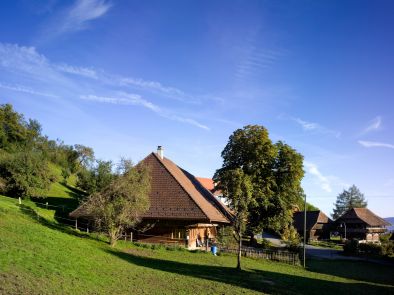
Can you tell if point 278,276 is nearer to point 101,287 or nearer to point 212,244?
point 212,244

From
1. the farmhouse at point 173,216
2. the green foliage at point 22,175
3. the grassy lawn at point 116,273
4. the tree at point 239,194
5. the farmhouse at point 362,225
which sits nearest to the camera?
the grassy lawn at point 116,273

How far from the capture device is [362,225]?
258ft

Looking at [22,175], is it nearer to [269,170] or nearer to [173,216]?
[173,216]

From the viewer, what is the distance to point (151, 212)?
3594cm

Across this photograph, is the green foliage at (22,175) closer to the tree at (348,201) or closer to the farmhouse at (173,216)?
the farmhouse at (173,216)

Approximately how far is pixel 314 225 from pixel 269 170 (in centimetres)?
3994

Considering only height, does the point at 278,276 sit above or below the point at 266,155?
below

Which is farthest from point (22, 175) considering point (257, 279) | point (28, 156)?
point (257, 279)

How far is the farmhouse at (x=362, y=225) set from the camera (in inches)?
3081

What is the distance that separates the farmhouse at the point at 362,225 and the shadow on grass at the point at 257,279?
54335 millimetres

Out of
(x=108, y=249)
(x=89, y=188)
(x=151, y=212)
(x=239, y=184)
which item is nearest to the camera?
(x=239, y=184)

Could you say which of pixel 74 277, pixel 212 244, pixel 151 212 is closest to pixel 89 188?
pixel 151 212

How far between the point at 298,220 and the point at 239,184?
188 ft

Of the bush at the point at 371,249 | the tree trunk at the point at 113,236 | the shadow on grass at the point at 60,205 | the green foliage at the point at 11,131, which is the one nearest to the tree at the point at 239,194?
the tree trunk at the point at 113,236
